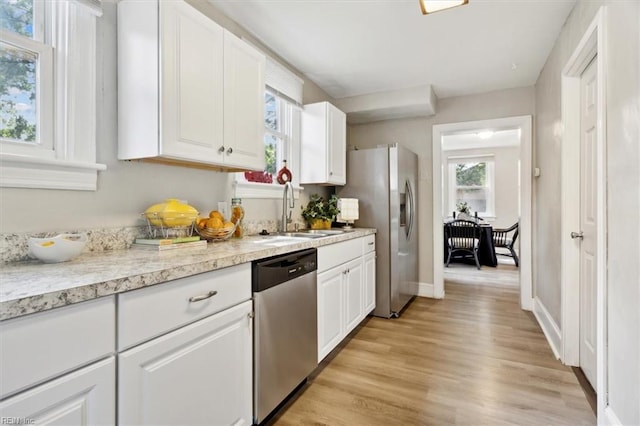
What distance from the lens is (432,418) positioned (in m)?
1.70

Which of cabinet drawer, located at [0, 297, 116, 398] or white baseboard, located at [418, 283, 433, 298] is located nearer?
cabinet drawer, located at [0, 297, 116, 398]

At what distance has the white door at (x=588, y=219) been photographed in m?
1.96

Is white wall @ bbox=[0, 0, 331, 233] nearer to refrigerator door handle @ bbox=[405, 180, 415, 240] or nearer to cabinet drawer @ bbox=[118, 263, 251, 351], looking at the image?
cabinet drawer @ bbox=[118, 263, 251, 351]

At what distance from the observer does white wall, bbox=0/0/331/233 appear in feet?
4.12

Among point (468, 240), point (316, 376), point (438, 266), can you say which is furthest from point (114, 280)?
point (468, 240)

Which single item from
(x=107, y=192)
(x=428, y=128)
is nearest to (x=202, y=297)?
(x=107, y=192)

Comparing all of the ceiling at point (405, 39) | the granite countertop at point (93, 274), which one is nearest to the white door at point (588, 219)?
the ceiling at point (405, 39)

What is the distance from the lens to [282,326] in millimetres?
1684

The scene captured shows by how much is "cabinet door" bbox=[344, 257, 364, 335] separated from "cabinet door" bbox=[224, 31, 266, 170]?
1.13 m

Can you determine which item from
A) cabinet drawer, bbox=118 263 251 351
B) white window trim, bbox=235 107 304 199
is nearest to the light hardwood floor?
cabinet drawer, bbox=118 263 251 351

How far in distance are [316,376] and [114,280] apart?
161 centimetres

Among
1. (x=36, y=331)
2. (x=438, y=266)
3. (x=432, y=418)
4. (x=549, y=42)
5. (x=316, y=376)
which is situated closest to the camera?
(x=36, y=331)

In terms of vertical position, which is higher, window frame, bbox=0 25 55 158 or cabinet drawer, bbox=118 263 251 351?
window frame, bbox=0 25 55 158

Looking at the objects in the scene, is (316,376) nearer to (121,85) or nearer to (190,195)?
(190,195)
